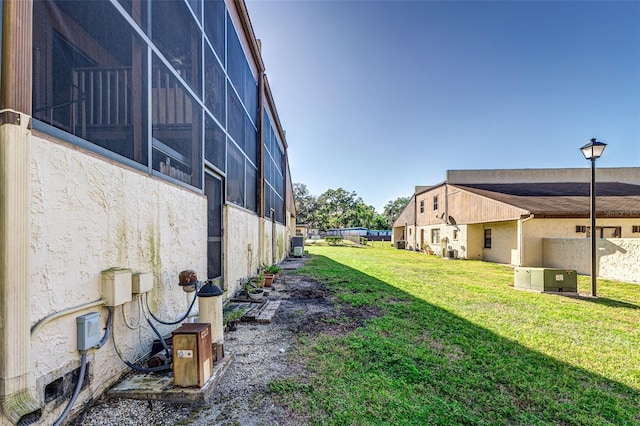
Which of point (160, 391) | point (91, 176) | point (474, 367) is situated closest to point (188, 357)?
point (160, 391)

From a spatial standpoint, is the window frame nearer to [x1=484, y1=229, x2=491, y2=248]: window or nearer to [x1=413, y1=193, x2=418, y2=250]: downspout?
[x1=484, y1=229, x2=491, y2=248]: window

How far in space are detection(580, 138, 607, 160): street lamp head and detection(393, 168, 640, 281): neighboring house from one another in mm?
4078

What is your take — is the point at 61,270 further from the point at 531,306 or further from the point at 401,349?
the point at 531,306

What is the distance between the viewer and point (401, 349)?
3.53 m

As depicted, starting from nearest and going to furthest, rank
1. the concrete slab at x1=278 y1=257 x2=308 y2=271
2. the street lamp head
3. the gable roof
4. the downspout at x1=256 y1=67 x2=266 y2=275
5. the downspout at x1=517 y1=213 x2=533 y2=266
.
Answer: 1. the street lamp head
2. the downspout at x1=256 y1=67 x2=266 y2=275
3. the concrete slab at x1=278 y1=257 x2=308 y2=271
4. the gable roof
5. the downspout at x1=517 y1=213 x2=533 y2=266

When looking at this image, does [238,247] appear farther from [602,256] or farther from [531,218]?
[602,256]

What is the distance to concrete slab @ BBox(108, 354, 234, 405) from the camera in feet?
7.61

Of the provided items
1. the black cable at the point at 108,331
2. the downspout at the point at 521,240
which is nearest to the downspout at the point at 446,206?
the downspout at the point at 521,240

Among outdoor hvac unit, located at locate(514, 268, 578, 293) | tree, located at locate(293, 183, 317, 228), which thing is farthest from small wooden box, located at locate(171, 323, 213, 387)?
tree, located at locate(293, 183, 317, 228)

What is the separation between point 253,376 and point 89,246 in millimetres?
1987

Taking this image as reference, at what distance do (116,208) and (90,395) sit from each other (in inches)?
62.6

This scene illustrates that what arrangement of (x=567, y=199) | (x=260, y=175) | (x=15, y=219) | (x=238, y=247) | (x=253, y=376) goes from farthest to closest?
1. (x=567, y=199)
2. (x=260, y=175)
3. (x=238, y=247)
4. (x=253, y=376)
5. (x=15, y=219)

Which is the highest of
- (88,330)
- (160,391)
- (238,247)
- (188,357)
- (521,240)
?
(238,247)

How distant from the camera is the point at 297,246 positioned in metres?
16.9
